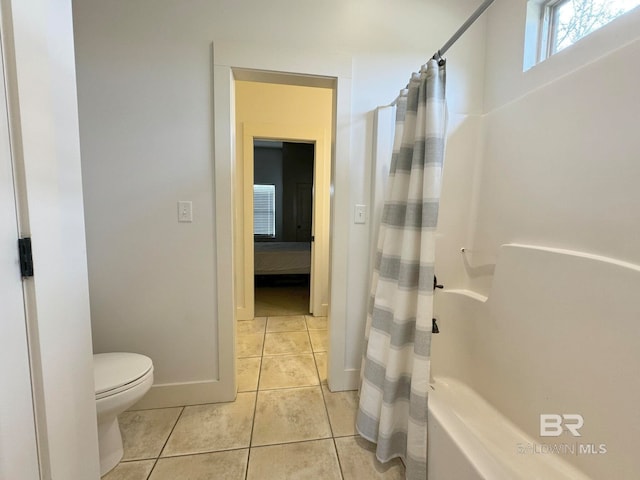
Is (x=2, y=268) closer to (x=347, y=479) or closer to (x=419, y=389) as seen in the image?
(x=419, y=389)

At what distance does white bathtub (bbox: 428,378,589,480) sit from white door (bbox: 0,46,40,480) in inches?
47.7

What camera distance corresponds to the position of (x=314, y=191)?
280 cm

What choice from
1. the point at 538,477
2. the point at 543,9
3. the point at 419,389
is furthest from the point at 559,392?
the point at 543,9

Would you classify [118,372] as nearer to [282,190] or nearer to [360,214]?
[360,214]

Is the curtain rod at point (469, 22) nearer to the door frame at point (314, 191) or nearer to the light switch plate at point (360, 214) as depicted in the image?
the light switch plate at point (360, 214)

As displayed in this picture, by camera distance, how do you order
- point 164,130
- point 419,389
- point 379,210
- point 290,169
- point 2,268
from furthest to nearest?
point 290,169, point 379,210, point 164,130, point 419,389, point 2,268

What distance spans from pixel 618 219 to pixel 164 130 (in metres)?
2.14

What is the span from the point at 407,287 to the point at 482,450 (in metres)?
0.61

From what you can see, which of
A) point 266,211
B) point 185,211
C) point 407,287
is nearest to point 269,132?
point 185,211

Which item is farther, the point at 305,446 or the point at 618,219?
the point at 305,446

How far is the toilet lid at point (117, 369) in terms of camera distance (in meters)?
1.17

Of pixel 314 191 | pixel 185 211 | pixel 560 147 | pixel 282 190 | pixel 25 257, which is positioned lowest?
pixel 25 257

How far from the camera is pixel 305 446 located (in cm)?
137

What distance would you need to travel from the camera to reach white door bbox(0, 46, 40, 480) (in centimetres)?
55
